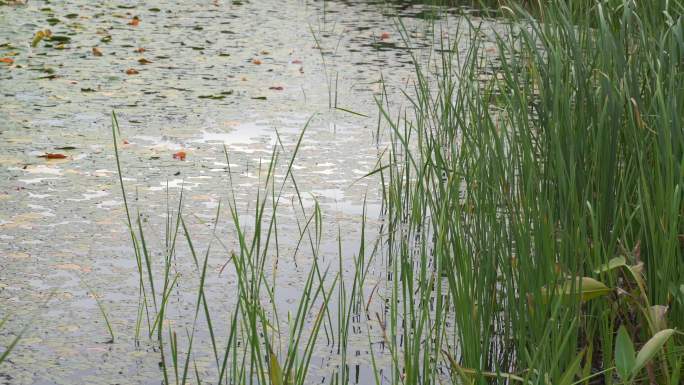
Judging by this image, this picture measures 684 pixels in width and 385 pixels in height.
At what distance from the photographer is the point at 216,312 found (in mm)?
2197

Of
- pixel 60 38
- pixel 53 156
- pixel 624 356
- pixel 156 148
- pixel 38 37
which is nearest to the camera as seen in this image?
pixel 624 356

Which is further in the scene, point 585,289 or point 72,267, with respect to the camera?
point 72,267

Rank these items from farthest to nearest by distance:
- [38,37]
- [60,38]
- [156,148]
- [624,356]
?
1. [60,38]
2. [38,37]
3. [156,148]
4. [624,356]

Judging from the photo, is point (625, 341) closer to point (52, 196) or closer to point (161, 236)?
point (161, 236)

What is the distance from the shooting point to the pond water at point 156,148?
213 cm

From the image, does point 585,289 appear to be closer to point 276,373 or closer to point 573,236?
point 573,236

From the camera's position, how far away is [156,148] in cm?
337

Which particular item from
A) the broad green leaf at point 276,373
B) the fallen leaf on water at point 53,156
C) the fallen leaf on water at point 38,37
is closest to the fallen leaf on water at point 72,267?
the fallen leaf on water at point 53,156

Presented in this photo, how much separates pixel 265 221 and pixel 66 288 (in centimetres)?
66

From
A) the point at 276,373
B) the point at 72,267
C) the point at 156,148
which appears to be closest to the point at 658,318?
the point at 276,373

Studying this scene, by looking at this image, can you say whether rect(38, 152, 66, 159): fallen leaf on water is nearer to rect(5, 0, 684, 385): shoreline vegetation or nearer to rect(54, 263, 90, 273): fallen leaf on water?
rect(54, 263, 90, 273): fallen leaf on water

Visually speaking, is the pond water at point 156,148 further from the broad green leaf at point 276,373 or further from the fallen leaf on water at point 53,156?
the broad green leaf at point 276,373

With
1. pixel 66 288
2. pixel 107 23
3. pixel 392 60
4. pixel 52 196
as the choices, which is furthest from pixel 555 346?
pixel 107 23

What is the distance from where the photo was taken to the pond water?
213 centimetres
